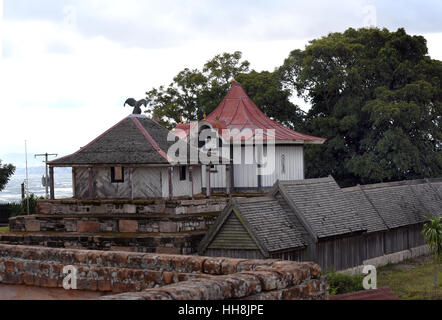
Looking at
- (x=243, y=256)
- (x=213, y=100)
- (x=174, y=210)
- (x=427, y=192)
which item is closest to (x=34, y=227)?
(x=174, y=210)

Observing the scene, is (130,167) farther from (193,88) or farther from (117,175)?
(193,88)

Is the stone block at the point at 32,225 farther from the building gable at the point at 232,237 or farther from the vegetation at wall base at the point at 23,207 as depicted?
the vegetation at wall base at the point at 23,207

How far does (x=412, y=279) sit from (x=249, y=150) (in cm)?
1059

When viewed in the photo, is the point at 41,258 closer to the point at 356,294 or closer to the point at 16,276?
the point at 16,276

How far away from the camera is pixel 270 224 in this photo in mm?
25312

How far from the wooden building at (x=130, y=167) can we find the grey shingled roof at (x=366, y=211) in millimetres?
6710

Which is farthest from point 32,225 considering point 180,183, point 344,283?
point 344,283

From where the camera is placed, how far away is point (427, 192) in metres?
36.6

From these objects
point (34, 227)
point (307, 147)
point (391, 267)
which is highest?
point (307, 147)

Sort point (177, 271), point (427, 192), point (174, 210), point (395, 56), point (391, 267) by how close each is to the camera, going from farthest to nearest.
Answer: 1. point (395, 56)
2. point (427, 192)
3. point (391, 267)
4. point (174, 210)
5. point (177, 271)

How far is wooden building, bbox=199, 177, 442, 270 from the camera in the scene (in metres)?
24.7

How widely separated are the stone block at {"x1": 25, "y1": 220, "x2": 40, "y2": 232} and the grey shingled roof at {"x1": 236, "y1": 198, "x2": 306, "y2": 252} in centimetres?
848

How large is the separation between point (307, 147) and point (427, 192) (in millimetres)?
14063

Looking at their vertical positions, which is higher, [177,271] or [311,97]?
[311,97]
